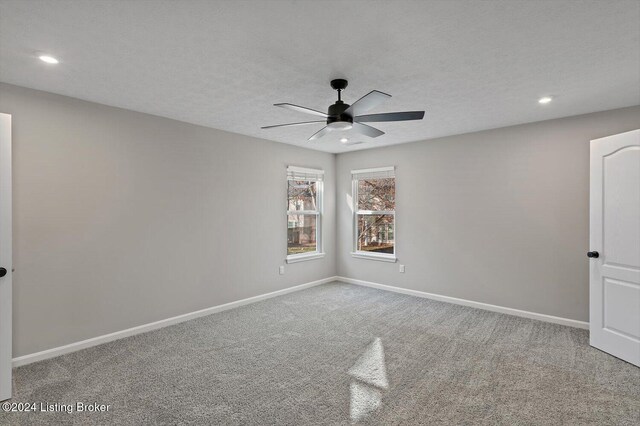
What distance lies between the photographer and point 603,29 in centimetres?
202

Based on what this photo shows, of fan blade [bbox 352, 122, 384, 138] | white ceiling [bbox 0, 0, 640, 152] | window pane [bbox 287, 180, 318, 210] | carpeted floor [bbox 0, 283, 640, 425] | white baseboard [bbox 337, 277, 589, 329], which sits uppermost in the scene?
white ceiling [bbox 0, 0, 640, 152]

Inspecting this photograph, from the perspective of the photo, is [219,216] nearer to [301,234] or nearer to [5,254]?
[301,234]

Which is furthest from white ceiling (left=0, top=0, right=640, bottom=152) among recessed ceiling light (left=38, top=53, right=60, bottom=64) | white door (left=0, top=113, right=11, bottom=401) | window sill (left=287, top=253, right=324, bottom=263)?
window sill (left=287, top=253, right=324, bottom=263)

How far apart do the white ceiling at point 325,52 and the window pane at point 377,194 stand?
84.9 inches

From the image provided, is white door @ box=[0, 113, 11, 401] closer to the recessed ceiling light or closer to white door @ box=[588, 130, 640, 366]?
the recessed ceiling light

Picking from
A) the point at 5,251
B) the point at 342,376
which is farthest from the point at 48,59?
the point at 342,376

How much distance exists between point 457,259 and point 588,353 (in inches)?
74.8

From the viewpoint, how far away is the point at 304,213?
5.83m

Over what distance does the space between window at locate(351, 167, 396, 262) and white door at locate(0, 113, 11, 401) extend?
469 cm

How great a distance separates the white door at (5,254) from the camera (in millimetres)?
2467

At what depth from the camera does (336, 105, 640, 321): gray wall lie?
3.86m

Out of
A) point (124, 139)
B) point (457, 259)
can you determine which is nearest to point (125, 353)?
point (124, 139)

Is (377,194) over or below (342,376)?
over

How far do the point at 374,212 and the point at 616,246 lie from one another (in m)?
3.35
